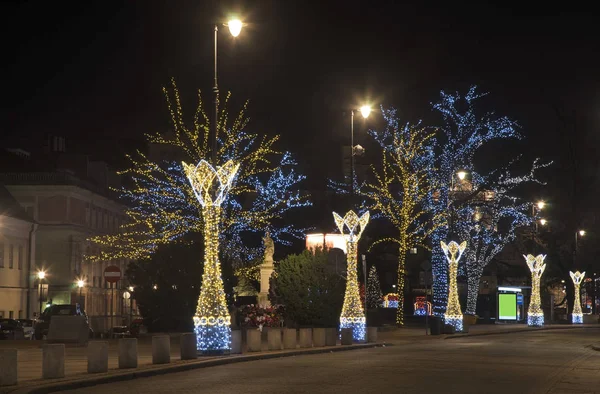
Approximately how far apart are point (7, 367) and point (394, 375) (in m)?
8.00

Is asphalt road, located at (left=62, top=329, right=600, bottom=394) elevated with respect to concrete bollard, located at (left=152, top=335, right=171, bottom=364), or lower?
lower

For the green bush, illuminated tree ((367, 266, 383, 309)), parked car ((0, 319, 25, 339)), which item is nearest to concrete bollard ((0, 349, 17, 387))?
the green bush

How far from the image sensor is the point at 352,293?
125ft

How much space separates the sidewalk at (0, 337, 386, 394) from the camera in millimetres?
18922

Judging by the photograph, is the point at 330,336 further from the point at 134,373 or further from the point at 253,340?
the point at 134,373

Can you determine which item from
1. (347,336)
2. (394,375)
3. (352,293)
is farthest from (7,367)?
(352,293)

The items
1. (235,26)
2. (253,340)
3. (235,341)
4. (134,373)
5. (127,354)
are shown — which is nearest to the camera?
(134,373)

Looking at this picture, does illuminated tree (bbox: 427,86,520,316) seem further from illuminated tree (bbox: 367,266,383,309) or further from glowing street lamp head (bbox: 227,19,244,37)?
glowing street lamp head (bbox: 227,19,244,37)

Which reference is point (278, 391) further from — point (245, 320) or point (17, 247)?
point (17, 247)

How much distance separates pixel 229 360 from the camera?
88.0 feet

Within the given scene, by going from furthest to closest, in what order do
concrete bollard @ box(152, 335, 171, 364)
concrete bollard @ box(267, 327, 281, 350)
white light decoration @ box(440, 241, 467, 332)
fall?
white light decoration @ box(440, 241, 467, 332), concrete bollard @ box(267, 327, 281, 350), concrete bollard @ box(152, 335, 171, 364)

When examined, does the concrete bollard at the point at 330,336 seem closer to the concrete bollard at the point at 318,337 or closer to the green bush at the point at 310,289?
the concrete bollard at the point at 318,337

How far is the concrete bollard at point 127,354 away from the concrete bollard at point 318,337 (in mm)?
11908

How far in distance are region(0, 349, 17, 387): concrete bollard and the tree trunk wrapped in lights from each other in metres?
20.4
